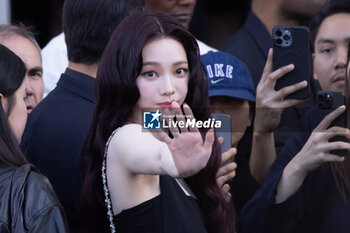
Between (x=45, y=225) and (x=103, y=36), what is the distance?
2.70ft

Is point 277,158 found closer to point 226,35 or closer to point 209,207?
point 209,207

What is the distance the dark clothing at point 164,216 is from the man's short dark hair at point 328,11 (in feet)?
3.44

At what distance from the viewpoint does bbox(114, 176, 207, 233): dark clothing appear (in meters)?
2.42

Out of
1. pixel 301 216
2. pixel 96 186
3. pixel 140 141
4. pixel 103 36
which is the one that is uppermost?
pixel 103 36

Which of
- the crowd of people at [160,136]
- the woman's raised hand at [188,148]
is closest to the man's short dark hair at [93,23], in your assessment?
the crowd of people at [160,136]

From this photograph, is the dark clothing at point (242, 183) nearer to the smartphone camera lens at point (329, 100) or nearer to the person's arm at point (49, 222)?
the smartphone camera lens at point (329, 100)

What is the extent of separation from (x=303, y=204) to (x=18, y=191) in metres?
1.00

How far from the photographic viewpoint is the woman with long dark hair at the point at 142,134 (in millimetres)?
2420

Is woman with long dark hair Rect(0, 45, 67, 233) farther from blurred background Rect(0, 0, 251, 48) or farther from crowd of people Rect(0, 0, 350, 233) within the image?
blurred background Rect(0, 0, 251, 48)

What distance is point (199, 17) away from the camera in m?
5.35

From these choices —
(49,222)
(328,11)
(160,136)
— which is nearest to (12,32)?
(49,222)

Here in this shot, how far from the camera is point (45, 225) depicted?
2502 millimetres

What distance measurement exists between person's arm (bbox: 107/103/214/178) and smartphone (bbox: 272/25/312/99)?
0.69 meters

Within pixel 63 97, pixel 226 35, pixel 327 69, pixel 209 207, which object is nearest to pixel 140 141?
pixel 209 207
